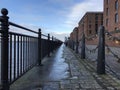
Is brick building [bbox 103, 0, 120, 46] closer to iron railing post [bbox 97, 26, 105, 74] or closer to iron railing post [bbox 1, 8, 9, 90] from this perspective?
iron railing post [bbox 97, 26, 105, 74]

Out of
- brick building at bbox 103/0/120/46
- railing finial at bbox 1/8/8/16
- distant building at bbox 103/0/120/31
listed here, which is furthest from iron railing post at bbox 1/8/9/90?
distant building at bbox 103/0/120/31

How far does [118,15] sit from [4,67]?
46.8 meters

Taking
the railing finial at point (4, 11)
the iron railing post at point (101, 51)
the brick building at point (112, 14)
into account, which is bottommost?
the iron railing post at point (101, 51)

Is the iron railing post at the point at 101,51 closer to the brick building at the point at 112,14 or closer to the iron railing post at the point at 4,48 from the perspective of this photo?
the iron railing post at the point at 4,48

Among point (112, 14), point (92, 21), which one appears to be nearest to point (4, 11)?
point (112, 14)

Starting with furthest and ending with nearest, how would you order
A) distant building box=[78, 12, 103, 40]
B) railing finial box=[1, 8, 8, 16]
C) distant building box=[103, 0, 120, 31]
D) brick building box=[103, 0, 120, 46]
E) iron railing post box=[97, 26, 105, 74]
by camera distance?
distant building box=[78, 12, 103, 40], distant building box=[103, 0, 120, 31], brick building box=[103, 0, 120, 46], iron railing post box=[97, 26, 105, 74], railing finial box=[1, 8, 8, 16]

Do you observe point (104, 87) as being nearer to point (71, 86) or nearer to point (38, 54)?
point (71, 86)

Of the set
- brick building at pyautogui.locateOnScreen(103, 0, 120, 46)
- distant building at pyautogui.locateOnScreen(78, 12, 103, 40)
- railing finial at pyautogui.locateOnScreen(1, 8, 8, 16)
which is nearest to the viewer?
railing finial at pyautogui.locateOnScreen(1, 8, 8, 16)

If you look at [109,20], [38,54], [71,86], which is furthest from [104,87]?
[109,20]

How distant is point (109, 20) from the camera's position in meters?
56.6

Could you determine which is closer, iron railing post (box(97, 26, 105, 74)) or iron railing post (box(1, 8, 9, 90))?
iron railing post (box(1, 8, 9, 90))

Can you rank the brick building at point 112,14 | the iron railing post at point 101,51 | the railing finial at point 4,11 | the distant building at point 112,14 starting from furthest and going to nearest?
1. the distant building at point 112,14
2. the brick building at point 112,14
3. the iron railing post at point 101,51
4. the railing finial at point 4,11

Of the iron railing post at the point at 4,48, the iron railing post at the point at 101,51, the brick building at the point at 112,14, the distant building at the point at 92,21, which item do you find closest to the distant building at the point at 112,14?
the brick building at the point at 112,14

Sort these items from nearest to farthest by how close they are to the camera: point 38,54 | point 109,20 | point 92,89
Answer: point 92,89 < point 38,54 < point 109,20
